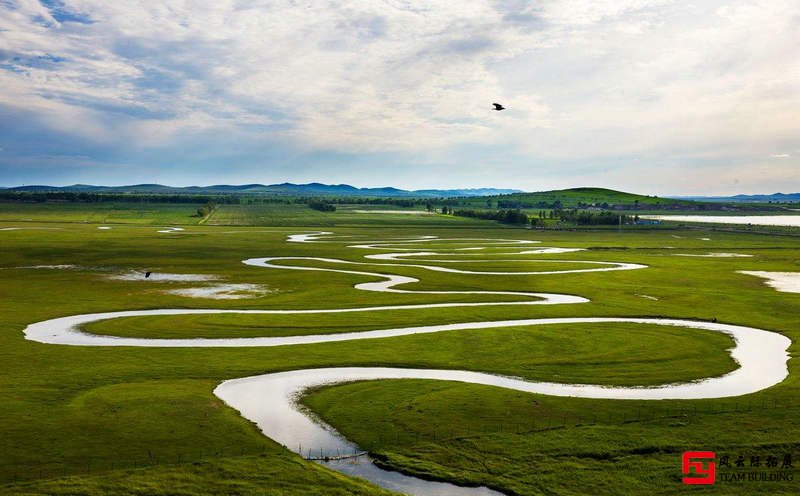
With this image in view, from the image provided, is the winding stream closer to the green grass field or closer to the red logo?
the green grass field

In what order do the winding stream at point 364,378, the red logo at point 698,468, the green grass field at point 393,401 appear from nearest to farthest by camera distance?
1. the red logo at point 698,468
2. the green grass field at point 393,401
3. the winding stream at point 364,378

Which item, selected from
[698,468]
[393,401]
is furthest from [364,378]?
[698,468]

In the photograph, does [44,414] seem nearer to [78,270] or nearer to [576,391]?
[576,391]

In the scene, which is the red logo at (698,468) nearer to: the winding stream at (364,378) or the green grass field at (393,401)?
the green grass field at (393,401)

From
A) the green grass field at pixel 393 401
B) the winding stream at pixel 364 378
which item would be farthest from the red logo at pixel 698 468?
the winding stream at pixel 364 378

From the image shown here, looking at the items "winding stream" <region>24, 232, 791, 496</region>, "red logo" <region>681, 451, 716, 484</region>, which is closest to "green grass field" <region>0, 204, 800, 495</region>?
"red logo" <region>681, 451, 716, 484</region>

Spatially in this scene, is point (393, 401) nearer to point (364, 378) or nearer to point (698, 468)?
point (364, 378)
